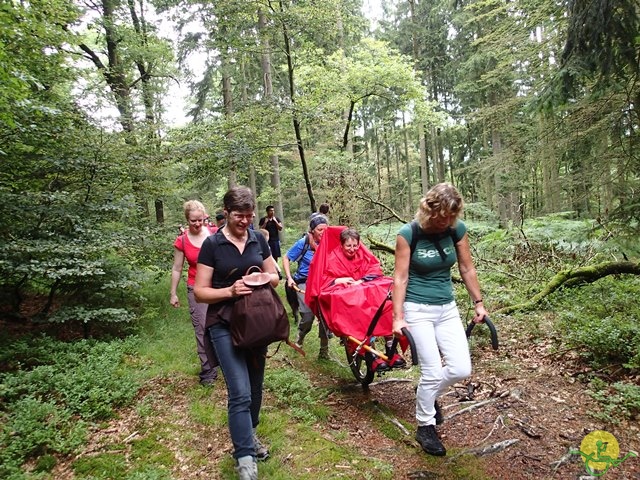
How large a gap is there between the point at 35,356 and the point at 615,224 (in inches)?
330

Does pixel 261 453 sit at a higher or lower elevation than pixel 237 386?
lower

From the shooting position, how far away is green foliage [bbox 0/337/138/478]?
133 inches

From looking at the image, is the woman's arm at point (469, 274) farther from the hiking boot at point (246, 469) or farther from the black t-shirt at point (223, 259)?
the hiking boot at point (246, 469)

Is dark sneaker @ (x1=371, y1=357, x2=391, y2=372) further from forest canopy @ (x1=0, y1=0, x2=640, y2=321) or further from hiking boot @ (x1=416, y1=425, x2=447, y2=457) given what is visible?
forest canopy @ (x1=0, y1=0, x2=640, y2=321)

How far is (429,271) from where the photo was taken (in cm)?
318

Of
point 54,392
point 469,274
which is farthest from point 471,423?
point 54,392

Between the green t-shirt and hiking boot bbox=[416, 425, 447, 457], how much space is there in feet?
3.50

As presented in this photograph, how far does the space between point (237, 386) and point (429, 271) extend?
1.74m

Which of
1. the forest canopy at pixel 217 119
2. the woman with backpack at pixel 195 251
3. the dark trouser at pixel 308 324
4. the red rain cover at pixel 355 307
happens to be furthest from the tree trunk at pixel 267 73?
the red rain cover at pixel 355 307

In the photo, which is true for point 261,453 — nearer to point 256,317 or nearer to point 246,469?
point 246,469

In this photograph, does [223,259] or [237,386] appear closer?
[237,386]

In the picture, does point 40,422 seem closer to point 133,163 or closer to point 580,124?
point 133,163

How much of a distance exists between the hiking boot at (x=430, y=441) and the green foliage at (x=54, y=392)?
9.84ft

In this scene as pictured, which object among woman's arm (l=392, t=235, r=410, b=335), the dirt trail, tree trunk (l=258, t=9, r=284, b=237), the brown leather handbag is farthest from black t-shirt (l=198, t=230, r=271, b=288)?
tree trunk (l=258, t=9, r=284, b=237)
